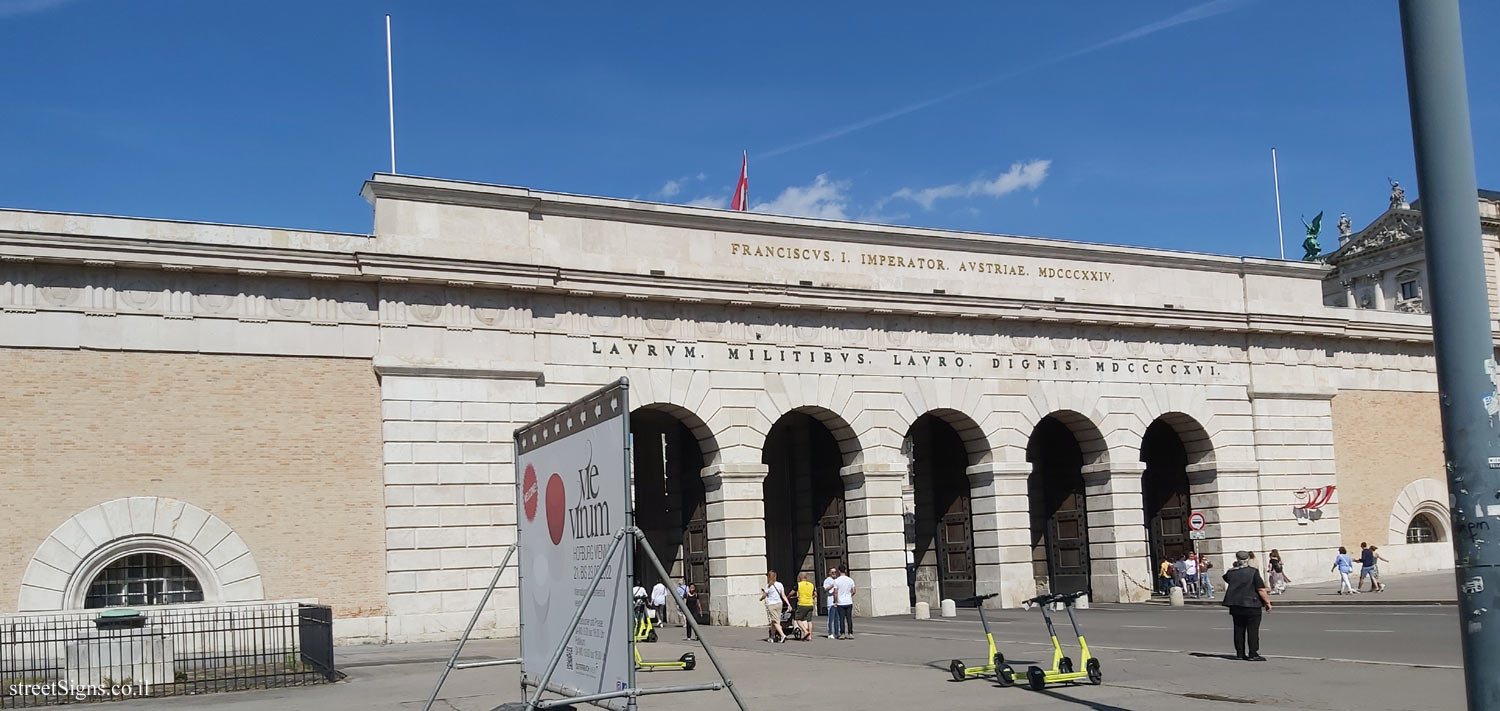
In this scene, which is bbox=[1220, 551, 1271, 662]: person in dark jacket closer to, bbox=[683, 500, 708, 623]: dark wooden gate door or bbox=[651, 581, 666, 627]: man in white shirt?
bbox=[651, 581, 666, 627]: man in white shirt

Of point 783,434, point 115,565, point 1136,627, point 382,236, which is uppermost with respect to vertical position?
point 382,236

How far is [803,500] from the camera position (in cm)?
3947

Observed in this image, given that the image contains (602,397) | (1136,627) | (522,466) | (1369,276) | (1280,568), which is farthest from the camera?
(1369,276)

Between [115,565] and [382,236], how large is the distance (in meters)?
8.39

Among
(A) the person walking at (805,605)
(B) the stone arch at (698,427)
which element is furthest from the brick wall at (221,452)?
(A) the person walking at (805,605)

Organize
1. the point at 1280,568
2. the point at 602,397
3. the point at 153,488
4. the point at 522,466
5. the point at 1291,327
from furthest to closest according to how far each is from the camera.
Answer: the point at 1291,327 → the point at 1280,568 → the point at 153,488 → the point at 522,466 → the point at 602,397

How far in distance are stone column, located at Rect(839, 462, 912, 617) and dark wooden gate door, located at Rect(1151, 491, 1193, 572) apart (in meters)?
10.6

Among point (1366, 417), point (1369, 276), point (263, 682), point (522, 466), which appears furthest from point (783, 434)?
point (1369, 276)

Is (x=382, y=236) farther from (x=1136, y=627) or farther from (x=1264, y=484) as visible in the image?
(x=1264, y=484)

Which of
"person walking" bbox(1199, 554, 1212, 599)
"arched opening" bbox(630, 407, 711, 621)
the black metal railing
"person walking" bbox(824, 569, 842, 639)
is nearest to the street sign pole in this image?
the black metal railing

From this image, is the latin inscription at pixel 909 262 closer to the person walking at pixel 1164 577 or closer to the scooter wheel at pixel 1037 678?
the person walking at pixel 1164 577

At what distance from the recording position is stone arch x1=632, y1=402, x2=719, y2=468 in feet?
107

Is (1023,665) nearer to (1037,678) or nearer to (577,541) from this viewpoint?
(1037,678)

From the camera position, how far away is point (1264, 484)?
40.5 meters
